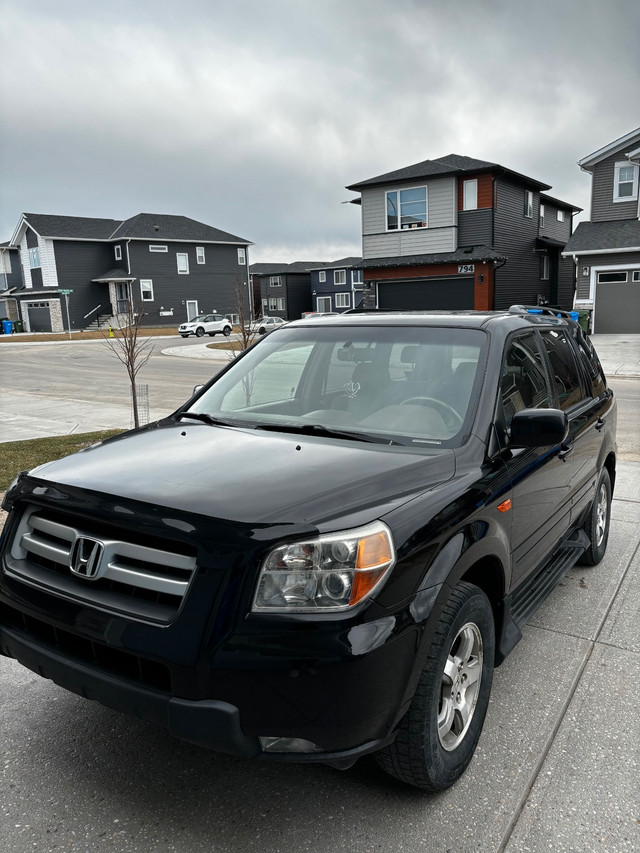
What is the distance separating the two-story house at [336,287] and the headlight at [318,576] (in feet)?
198

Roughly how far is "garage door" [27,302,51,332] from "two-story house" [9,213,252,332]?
78 mm

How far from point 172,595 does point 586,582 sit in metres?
3.42

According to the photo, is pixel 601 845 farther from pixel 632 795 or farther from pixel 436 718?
pixel 436 718

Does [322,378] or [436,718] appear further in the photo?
[322,378]

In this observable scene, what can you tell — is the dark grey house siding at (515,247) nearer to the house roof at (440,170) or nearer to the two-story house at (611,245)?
the house roof at (440,170)

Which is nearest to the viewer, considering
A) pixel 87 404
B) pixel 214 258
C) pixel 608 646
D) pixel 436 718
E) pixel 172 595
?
pixel 172 595

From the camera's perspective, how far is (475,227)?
29.6 m

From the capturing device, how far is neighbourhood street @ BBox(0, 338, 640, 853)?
7.98ft

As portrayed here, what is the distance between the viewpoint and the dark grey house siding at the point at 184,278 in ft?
179

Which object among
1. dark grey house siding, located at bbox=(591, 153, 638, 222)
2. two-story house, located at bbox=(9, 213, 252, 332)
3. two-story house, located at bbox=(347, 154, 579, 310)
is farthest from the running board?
two-story house, located at bbox=(9, 213, 252, 332)

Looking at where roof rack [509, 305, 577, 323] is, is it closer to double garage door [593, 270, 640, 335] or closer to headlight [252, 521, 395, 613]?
headlight [252, 521, 395, 613]

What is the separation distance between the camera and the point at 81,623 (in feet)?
7.84

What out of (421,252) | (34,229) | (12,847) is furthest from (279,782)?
(34,229)

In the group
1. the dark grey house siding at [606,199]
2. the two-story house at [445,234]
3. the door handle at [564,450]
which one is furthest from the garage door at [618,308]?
the door handle at [564,450]
